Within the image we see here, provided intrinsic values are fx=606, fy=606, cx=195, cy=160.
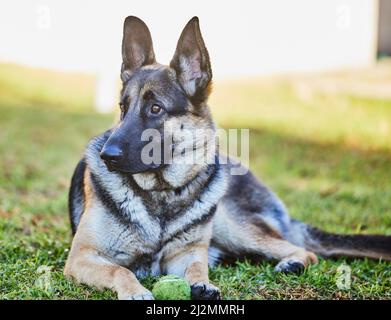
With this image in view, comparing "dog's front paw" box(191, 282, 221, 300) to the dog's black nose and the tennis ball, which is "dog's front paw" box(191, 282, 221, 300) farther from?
the dog's black nose

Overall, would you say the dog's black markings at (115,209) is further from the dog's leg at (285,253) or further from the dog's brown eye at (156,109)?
the dog's leg at (285,253)

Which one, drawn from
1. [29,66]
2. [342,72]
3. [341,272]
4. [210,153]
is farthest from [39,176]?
[342,72]

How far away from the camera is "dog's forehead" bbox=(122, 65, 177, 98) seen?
4207 mm

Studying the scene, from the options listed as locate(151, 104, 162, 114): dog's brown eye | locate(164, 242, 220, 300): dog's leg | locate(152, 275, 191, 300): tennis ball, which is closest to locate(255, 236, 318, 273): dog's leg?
locate(164, 242, 220, 300): dog's leg

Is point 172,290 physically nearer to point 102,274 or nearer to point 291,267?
point 102,274

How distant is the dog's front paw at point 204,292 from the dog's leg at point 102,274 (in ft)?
0.98

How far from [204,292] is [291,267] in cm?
103

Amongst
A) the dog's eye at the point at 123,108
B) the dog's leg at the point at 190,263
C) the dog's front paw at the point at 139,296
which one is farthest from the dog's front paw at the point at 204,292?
the dog's eye at the point at 123,108

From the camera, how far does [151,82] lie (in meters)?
4.22

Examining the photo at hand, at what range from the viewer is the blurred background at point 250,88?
831 cm

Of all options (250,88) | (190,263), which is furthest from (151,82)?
(250,88)

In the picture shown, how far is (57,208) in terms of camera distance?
649 centimetres
